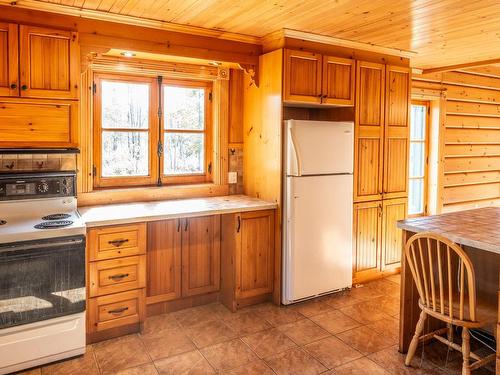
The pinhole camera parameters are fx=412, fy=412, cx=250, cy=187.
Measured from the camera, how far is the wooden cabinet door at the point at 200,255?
3621 millimetres

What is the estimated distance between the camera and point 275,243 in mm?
3623

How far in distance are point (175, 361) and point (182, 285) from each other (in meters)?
0.94

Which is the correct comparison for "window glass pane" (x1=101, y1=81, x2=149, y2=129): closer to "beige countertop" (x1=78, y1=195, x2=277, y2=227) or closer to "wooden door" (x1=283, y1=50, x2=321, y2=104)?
"beige countertop" (x1=78, y1=195, x2=277, y2=227)

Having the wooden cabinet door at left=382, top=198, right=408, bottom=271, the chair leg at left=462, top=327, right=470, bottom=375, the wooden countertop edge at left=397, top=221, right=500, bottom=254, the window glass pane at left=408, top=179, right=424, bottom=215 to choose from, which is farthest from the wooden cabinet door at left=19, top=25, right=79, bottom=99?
the window glass pane at left=408, top=179, right=424, bottom=215

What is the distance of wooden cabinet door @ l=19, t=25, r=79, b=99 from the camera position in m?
2.70

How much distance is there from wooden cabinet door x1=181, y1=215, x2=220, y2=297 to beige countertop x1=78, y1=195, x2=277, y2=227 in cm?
21

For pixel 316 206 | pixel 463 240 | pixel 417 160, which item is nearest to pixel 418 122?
pixel 417 160

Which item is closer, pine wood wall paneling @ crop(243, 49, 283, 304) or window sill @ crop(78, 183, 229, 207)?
window sill @ crop(78, 183, 229, 207)

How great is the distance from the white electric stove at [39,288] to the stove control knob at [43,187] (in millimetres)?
182

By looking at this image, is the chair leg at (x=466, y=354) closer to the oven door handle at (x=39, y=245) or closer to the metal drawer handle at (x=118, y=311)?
the metal drawer handle at (x=118, y=311)

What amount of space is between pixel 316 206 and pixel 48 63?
2.33 m

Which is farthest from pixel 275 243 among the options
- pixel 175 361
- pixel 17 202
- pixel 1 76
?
pixel 1 76

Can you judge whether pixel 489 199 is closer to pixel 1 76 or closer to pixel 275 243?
pixel 275 243

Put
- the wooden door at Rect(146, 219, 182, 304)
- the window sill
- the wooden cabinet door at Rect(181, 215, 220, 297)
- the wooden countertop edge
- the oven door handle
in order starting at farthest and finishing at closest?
the wooden cabinet door at Rect(181, 215, 220, 297) < the wooden door at Rect(146, 219, 182, 304) < the window sill < the oven door handle < the wooden countertop edge
